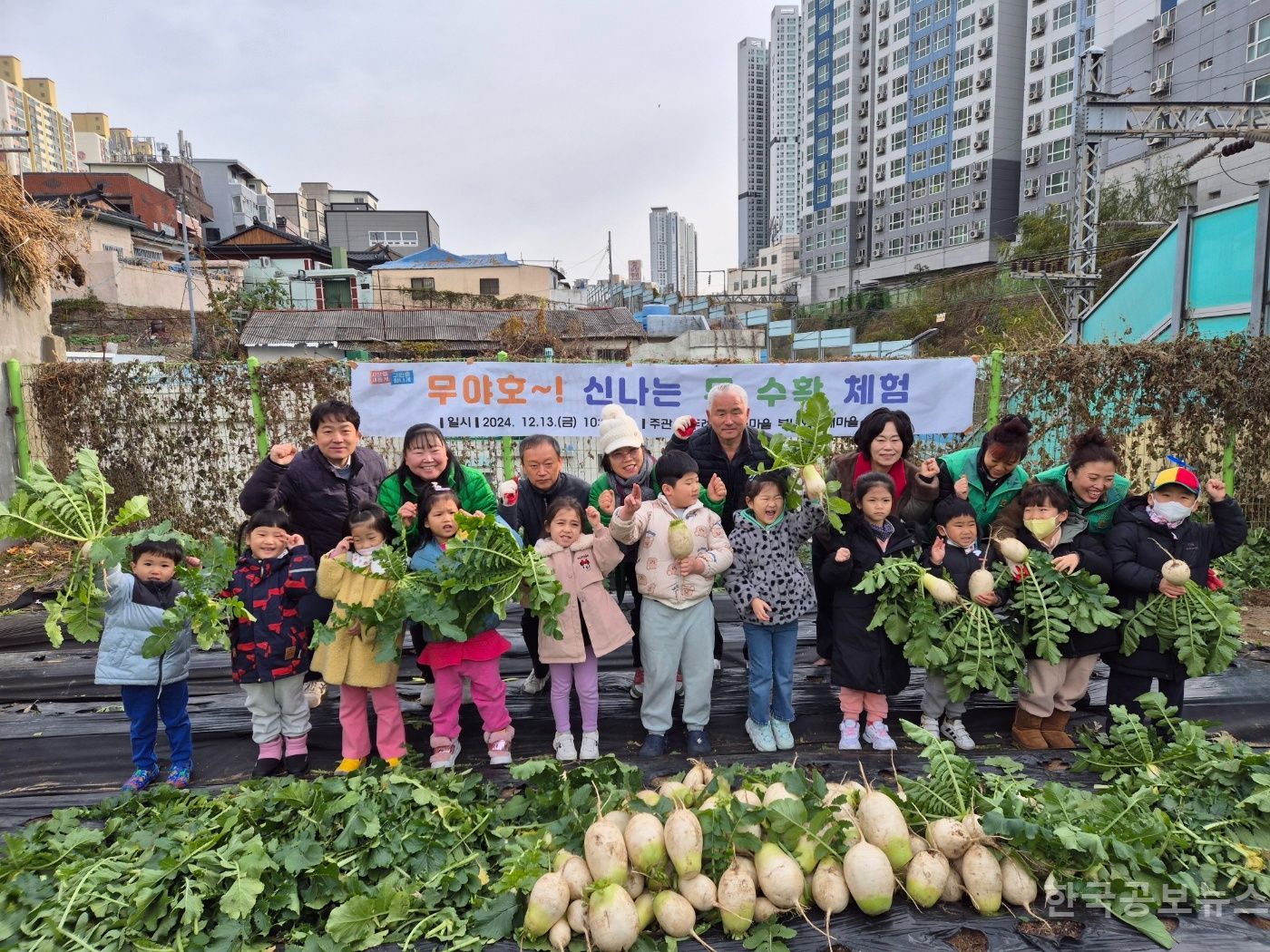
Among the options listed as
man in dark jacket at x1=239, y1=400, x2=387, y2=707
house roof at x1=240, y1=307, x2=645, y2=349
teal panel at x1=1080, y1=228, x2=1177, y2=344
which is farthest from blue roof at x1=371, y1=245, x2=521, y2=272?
man in dark jacket at x1=239, y1=400, x2=387, y2=707

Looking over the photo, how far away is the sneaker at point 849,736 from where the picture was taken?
12.8 feet

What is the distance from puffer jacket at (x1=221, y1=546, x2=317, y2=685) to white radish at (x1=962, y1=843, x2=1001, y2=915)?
3.31 meters

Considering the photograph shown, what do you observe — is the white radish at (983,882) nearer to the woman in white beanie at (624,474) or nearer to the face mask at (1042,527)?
the face mask at (1042,527)

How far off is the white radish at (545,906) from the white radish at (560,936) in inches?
0.7

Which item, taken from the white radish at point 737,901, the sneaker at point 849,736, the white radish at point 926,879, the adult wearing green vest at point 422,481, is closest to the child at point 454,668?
the adult wearing green vest at point 422,481

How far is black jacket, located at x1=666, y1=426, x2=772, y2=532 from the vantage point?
4445 mm

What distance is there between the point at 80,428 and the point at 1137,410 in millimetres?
11726

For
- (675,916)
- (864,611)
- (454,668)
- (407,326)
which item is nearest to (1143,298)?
(864,611)

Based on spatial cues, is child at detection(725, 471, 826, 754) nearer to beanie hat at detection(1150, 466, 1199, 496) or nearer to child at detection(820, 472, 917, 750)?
child at detection(820, 472, 917, 750)

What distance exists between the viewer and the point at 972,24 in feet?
147

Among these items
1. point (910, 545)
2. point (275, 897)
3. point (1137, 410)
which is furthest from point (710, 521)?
point (1137, 410)

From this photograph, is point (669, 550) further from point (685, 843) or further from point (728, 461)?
point (685, 843)

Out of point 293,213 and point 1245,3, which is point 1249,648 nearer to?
point 1245,3

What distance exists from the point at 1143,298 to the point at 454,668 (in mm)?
13739
